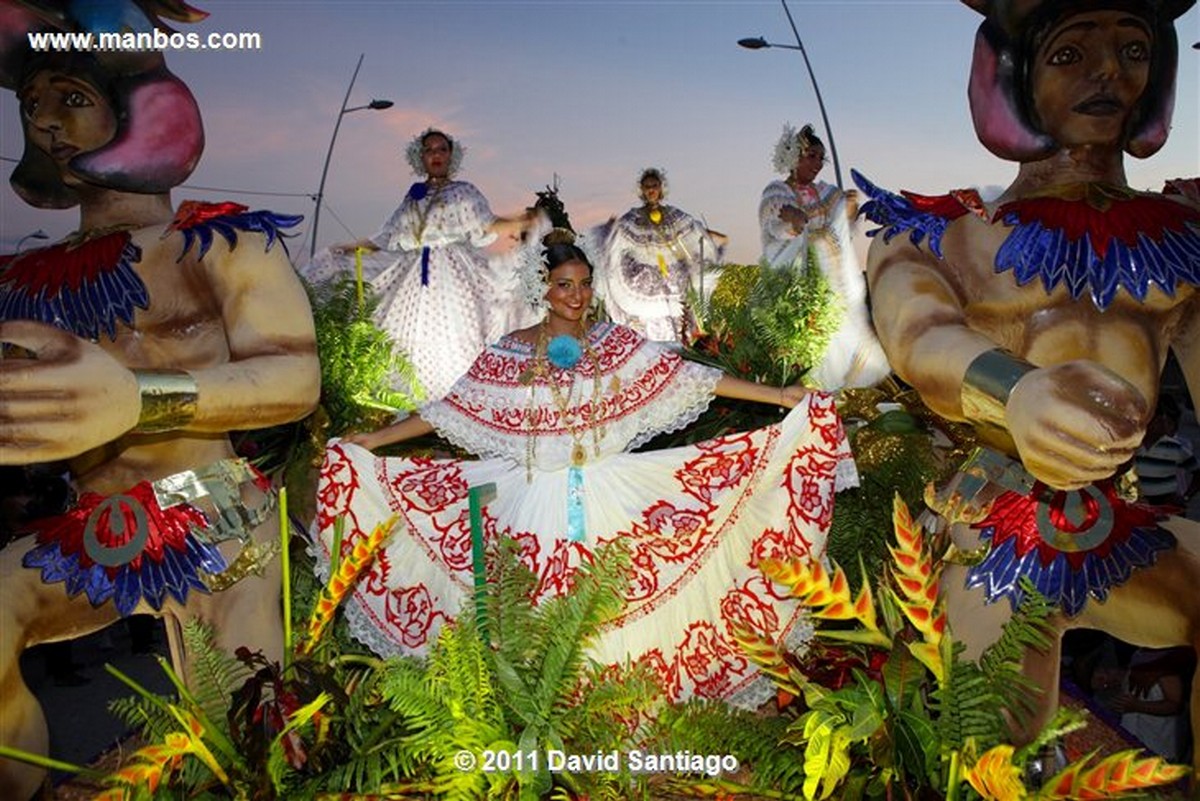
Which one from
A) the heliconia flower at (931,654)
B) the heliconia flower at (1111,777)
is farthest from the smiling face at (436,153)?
the heliconia flower at (1111,777)

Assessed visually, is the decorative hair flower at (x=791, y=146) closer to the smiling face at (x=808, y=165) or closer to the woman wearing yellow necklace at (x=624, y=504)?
the smiling face at (x=808, y=165)

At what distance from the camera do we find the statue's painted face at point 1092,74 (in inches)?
90.7

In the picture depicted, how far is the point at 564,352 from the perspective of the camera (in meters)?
3.54

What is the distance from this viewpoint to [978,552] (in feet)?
7.84

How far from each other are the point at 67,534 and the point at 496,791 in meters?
1.26

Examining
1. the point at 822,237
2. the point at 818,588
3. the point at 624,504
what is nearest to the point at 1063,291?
the point at 818,588

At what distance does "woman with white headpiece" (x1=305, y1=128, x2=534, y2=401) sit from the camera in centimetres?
791

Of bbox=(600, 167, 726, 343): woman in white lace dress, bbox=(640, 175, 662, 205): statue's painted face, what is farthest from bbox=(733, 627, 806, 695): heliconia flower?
bbox=(640, 175, 662, 205): statue's painted face

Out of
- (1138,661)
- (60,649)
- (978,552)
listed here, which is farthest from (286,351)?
(60,649)

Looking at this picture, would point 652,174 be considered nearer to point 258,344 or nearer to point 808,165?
point 808,165

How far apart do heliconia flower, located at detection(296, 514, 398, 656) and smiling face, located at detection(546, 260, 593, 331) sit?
1.37m

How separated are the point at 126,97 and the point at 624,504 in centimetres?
180

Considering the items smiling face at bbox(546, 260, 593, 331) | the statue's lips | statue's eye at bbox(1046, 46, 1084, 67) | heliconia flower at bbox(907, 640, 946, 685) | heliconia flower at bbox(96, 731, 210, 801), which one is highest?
statue's eye at bbox(1046, 46, 1084, 67)

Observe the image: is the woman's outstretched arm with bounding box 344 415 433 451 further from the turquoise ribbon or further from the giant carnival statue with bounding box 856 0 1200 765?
the giant carnival statue with bounding box 856 0 1200 765
